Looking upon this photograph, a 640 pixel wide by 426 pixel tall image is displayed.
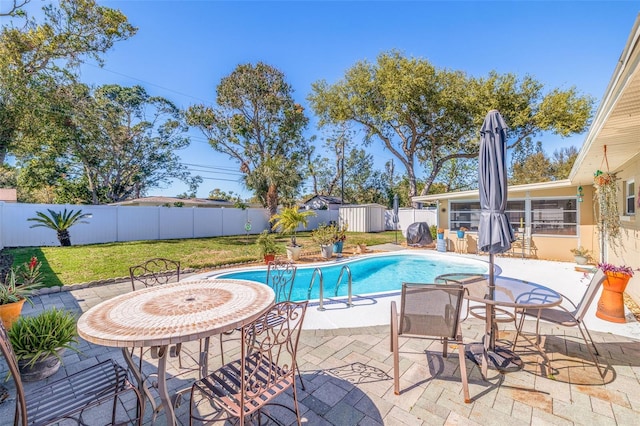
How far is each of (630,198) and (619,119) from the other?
14.5ft

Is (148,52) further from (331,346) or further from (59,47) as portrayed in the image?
(331,346)

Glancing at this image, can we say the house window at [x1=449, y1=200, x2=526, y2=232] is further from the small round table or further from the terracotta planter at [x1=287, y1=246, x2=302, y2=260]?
the small round table

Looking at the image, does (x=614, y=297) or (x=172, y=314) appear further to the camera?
(x=614, y=297)

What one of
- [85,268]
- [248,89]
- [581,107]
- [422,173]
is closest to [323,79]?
[248,89]

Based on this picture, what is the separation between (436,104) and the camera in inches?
706

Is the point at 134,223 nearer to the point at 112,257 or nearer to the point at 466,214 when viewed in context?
the point at 112,257

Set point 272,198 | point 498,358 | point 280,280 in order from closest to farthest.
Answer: point 498,358
point 280,280
point 272,198

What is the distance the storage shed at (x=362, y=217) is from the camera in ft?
67.7

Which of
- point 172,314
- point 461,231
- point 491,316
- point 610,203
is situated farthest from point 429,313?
point 461,231

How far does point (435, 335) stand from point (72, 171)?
2781 centimetres

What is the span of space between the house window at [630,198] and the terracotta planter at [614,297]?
251 cm

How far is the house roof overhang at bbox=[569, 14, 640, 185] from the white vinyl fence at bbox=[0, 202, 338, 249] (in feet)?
54.2

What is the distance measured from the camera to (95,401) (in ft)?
5.88

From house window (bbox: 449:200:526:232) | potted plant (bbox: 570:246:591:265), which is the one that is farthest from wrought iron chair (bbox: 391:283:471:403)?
house window (bbox: 449:200:526:232)
